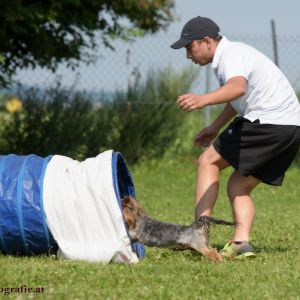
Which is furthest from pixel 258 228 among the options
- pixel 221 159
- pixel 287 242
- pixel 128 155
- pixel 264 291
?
pixel 128 155

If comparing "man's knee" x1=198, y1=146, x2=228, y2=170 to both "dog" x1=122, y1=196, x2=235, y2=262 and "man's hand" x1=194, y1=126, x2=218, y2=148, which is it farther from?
"dog" x1=122, y1=196, x2=235, y2=262

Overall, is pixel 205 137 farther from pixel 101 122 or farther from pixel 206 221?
pixel 101 122

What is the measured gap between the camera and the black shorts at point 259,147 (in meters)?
6.42

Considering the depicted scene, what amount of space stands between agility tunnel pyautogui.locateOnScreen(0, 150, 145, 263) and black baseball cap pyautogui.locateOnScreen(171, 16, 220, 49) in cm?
98

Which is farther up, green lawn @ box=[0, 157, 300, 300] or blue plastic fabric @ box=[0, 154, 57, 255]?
blue plastic fabric @ box=[0, 154, 57, 255]

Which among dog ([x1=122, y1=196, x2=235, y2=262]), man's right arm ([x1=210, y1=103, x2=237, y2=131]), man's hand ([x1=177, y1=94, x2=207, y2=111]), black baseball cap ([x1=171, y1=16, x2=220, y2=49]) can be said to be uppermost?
black baseball cap ([x1=171, y1=16, x2=220, y2=49])

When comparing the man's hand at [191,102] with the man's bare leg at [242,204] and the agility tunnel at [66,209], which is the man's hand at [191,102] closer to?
the agility tunnel at [66,209]

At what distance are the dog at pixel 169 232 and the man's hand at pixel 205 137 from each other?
92 cm

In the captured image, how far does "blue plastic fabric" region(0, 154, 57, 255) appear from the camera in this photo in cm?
634

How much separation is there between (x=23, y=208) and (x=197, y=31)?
5.89 ft

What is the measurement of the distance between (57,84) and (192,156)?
2.67 meters

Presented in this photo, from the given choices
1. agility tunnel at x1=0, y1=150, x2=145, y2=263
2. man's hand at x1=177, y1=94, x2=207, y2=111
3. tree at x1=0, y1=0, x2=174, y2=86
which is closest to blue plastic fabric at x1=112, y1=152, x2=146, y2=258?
agility tunnel at x1=0, y1=150, x2=145, y2=263

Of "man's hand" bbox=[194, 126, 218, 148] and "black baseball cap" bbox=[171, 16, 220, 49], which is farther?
"man's hand" bbox=[194, 126, 218, 148]

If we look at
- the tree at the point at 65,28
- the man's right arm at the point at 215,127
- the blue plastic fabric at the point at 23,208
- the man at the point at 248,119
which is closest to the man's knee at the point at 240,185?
the man at the point at 248,119
